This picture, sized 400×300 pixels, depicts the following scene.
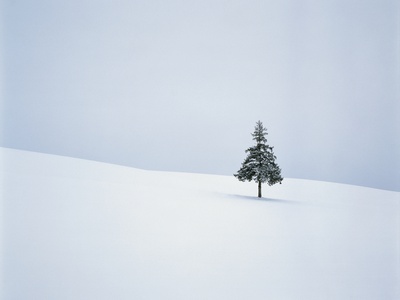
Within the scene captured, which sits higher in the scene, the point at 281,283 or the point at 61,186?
the point at 61,186

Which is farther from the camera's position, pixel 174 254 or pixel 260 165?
pixel 260 165

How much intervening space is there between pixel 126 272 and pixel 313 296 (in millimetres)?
4792

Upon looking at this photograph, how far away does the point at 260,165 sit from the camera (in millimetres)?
27750

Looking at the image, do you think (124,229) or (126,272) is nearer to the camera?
(126,272)

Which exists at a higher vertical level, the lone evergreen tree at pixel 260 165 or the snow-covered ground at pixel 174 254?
the lone evergreen tree at pixel 260 165

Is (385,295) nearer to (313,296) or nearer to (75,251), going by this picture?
(313,296)

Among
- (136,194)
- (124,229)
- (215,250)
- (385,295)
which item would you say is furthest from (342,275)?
(136,194)

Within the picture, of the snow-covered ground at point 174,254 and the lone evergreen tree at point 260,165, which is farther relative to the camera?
the lone evergreen tree at point 260,165

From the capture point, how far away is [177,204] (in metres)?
17.3

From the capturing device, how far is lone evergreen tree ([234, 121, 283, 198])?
89.4 ft

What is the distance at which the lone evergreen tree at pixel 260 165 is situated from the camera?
1073 inches

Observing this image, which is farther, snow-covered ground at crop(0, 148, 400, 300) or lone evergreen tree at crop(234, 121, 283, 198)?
lone evergreen tree at crop(234, 121, 283, 198)

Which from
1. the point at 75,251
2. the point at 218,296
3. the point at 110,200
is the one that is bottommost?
the point at 218,296

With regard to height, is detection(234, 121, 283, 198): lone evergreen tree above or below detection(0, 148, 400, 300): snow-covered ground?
above
